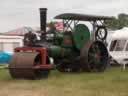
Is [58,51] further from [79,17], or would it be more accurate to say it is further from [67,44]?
[79,17]

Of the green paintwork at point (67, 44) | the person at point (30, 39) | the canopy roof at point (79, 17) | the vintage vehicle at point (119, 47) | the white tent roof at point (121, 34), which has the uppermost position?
the canopy roof at point (79, 17)

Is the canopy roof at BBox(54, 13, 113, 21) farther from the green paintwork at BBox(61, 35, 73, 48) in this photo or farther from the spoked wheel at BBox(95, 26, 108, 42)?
the green paintwork at BBox(61, 35, 73, 48)

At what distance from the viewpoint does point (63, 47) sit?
1677cm

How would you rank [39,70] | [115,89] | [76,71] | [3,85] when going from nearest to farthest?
[115,89] < [3,85] < [39,70] < [76,71]

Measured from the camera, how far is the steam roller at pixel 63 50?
14.6 metres

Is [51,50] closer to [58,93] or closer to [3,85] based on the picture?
[3,85]

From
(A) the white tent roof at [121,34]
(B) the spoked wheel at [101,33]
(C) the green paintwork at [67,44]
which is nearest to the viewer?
(C) the green paintwork at [67,44]

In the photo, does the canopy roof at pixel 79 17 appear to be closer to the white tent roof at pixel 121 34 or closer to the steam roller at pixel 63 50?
the steam roller at pixel 63 50

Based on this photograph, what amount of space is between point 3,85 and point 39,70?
213 cm

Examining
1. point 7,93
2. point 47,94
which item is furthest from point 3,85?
point 47,94

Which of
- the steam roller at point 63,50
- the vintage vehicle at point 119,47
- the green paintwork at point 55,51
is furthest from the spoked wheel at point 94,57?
the vintage vehicle at point 119,47

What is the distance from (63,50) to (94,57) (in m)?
1.31

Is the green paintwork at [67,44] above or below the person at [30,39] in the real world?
below

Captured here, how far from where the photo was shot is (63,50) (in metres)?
16.7
